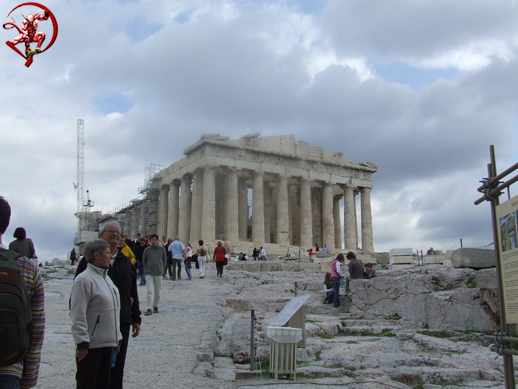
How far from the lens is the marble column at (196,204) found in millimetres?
39469

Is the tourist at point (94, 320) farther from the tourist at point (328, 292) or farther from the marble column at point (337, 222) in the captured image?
the marble column at point (337, 222)

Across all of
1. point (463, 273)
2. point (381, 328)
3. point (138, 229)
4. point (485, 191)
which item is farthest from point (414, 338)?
point (138, 229)

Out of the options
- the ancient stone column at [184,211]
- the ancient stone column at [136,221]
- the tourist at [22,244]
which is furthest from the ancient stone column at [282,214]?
the tourist at [22,244]

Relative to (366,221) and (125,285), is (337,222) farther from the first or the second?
(125,285)

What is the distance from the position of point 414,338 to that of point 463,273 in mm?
2878

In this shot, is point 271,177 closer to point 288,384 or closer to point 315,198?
point 315,198

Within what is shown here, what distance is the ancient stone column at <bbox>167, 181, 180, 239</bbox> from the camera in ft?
144

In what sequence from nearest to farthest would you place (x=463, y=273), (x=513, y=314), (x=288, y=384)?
(x=513, y=314) → (x=288, y=384) → (x=463, y=273)

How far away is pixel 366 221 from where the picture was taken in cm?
4638

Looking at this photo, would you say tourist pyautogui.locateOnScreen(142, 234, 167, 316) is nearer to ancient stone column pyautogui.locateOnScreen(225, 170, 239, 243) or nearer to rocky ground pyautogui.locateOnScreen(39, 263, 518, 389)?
rocky ground pyautogui.locateOnScreen(39, 263, 518, 389)

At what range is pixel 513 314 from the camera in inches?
171

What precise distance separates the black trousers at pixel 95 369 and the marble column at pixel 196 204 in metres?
34.4

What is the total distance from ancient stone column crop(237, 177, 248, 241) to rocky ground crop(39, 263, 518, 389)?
26676 mm

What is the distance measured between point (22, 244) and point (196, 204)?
2975 cm
